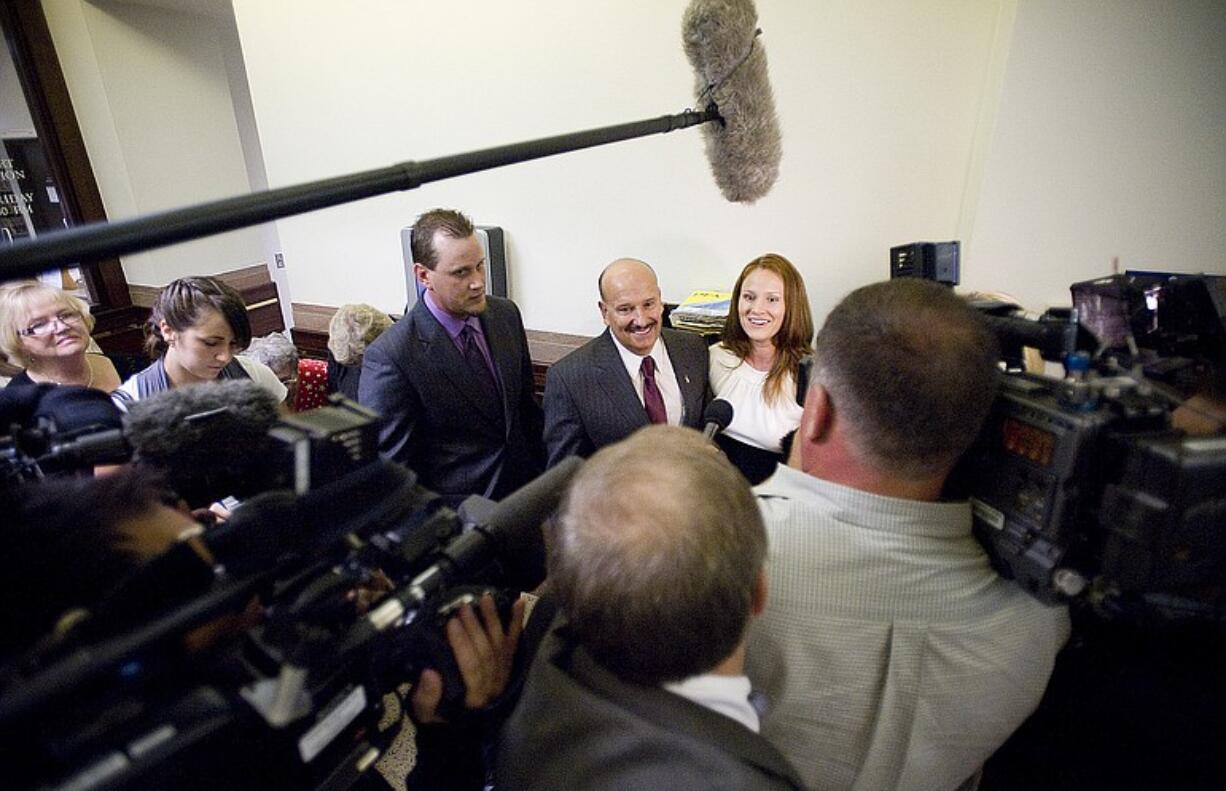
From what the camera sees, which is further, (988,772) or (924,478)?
(988,772)

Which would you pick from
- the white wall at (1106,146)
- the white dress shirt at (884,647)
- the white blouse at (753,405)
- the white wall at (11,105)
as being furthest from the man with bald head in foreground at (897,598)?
the white wall at (11,105)

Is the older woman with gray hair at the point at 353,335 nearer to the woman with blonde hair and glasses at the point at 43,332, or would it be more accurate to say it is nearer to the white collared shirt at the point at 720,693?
the woman with blonde hair and glasses at the point at 43,332

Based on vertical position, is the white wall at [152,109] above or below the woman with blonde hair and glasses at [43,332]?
above

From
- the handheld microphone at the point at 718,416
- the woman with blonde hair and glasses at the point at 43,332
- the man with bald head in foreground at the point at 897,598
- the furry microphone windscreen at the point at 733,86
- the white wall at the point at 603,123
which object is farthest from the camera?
the white wall at the point at 603,123

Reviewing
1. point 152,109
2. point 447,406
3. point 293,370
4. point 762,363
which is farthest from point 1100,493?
point 152,109

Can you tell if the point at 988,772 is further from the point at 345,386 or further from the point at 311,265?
the point at 311,265

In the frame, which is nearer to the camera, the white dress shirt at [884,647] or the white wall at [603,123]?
the white dress shirt at [884,647]

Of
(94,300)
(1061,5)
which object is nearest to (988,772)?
(1061,5)

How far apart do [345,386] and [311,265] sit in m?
1.27

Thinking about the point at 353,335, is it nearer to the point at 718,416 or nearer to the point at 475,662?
the point at 718,416

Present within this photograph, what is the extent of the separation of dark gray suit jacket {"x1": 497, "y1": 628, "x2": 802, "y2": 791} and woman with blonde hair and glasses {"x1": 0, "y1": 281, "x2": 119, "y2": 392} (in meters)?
1.83

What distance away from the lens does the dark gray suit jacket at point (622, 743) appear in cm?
53

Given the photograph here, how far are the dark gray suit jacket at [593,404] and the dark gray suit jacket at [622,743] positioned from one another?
125 cm

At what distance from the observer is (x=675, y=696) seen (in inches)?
22.4
